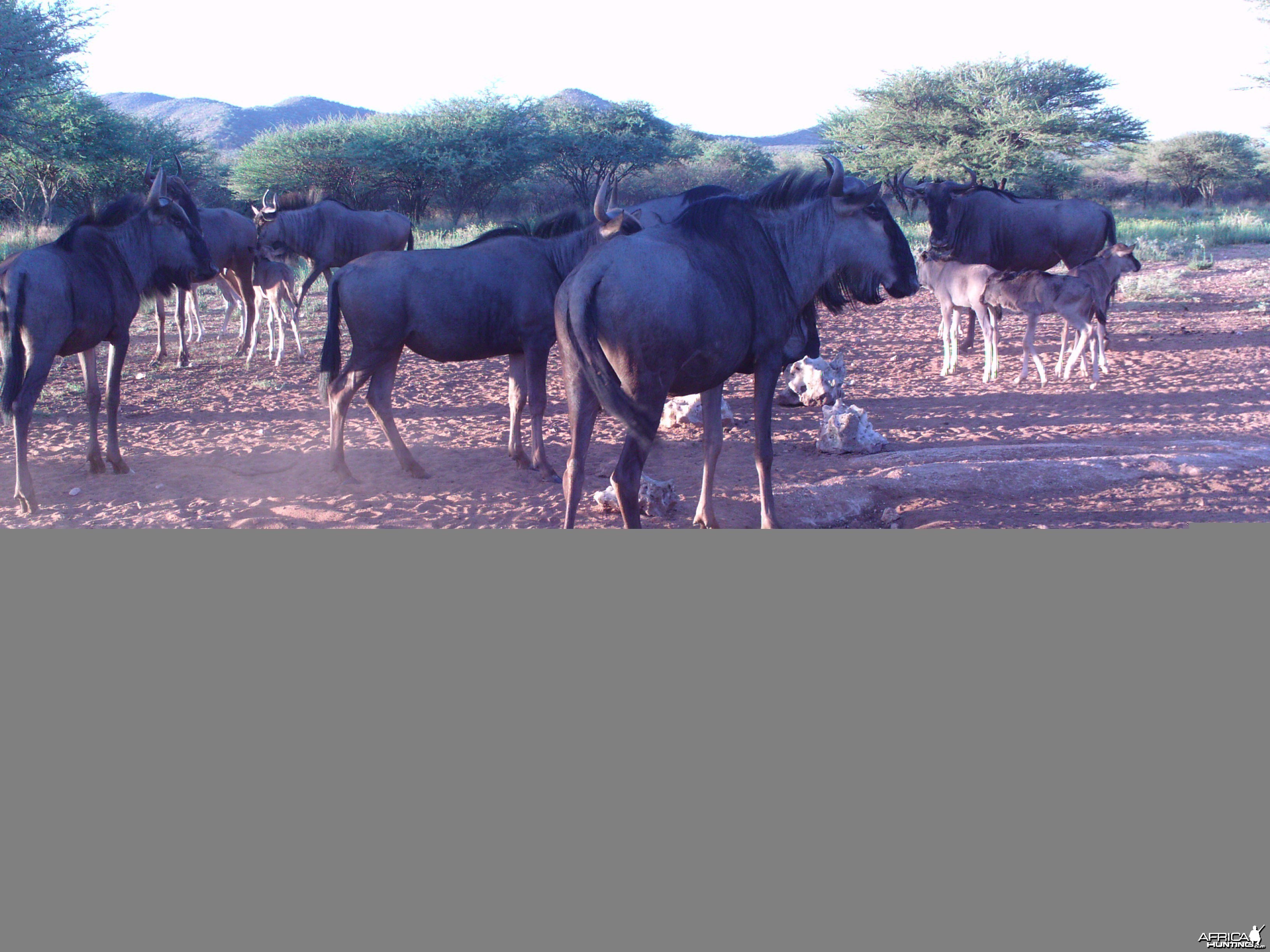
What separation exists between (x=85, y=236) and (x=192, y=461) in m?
1.73

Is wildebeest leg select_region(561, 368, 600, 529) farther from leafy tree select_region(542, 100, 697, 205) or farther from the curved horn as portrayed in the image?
leafy tree select_region(542, 100, 697, 205)

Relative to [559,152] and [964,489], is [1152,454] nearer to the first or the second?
[964,489]

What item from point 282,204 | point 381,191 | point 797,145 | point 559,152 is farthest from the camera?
point 797,145

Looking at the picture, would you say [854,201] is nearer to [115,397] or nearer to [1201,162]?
[115,397]

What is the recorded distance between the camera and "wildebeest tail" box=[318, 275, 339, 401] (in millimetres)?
6164

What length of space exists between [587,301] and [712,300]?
2.00ft

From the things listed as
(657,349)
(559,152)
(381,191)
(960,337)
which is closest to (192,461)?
(657,349)

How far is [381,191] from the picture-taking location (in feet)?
76.7

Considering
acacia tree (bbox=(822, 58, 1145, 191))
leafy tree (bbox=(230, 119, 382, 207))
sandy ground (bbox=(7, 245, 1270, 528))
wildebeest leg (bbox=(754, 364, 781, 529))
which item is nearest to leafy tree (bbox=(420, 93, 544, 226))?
leafy tree (bbox=(230, 119, 382, 207))

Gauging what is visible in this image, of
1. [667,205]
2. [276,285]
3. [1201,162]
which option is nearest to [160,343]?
[276,285]

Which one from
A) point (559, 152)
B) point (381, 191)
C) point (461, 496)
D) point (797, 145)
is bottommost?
point (461, 496)

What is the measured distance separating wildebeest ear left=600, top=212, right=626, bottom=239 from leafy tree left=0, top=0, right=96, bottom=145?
657 inches

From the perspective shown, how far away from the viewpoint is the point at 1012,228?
1166cm

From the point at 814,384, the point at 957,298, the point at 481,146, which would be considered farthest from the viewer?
the point at 481,146
